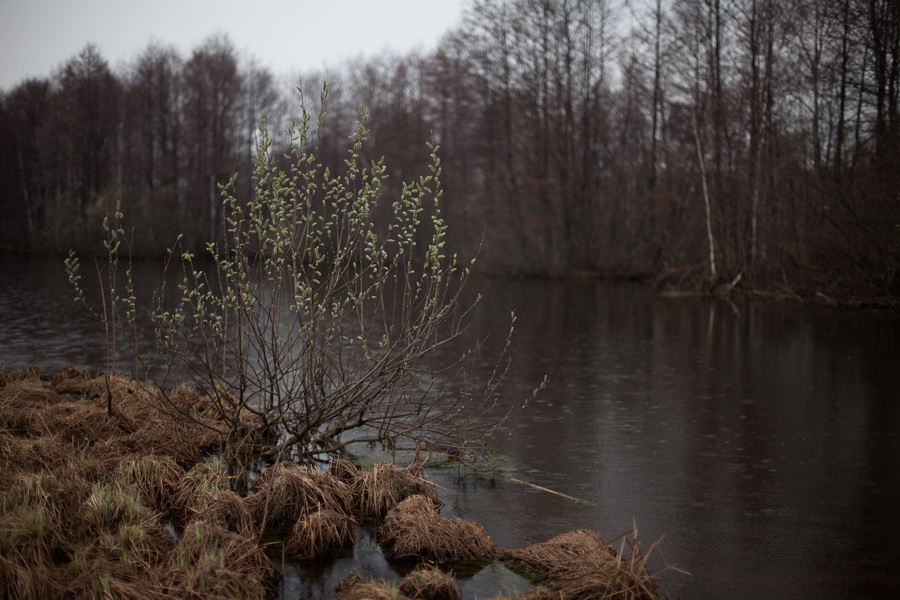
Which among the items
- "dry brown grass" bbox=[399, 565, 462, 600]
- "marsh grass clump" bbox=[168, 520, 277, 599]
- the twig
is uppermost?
"marsh grass clump" bbox=[168, 520, 277, 599]

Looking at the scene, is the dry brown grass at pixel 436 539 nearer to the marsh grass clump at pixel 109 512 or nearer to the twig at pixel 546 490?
the twig at pixel 546 490

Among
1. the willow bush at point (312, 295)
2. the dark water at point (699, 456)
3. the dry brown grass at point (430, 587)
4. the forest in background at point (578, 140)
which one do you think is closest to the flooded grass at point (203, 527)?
the dry brown grass at point (430, 587)

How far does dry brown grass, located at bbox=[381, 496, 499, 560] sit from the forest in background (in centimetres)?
835

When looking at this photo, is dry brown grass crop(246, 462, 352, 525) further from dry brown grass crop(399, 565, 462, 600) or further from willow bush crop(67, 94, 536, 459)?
dry brown grass crop(399, 565, 462, 600)

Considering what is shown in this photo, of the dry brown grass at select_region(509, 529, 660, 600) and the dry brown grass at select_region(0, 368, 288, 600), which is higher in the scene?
the dry brown grass at select_region(0, 368, 288, 600)

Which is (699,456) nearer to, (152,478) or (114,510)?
(152,478)

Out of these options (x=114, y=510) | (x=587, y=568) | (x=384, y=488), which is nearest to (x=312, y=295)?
(x=384, y=488)

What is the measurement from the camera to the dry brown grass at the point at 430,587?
14.1ft

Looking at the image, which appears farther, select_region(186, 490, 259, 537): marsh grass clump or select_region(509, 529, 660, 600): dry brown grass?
select_region(186, 490, 259, 537): marsh grass clump

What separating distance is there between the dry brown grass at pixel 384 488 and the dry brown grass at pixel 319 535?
0.54m

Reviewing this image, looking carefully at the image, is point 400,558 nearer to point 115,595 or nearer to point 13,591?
point 115,595

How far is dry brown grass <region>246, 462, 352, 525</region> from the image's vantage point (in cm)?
555

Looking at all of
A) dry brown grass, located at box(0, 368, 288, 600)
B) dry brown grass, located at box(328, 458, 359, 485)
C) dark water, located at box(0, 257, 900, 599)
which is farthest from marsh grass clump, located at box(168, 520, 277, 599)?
dry brown grass, located at box(328, 458, 359, 485)

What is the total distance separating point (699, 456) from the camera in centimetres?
765
